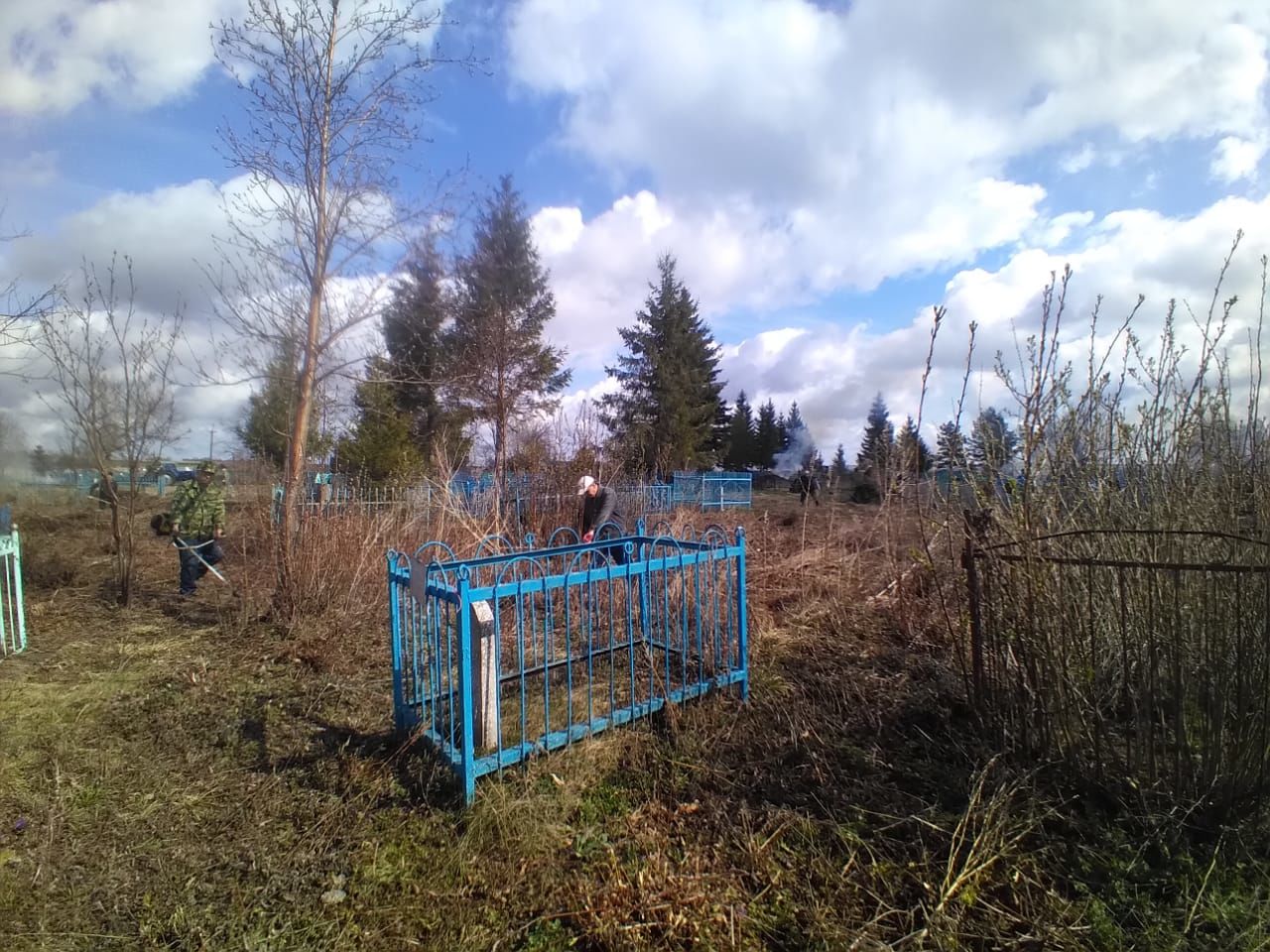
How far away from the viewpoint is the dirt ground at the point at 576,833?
86.7 inches

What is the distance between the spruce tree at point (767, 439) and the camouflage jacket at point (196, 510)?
4137cm

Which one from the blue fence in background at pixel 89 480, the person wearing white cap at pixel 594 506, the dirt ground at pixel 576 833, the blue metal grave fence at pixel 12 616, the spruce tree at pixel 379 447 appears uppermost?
the spruce tree at pixel 379 447

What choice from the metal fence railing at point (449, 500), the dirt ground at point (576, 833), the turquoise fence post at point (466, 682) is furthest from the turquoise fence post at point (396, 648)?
the metal fence railing at point (449, 500)

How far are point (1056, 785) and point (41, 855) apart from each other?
4441mm

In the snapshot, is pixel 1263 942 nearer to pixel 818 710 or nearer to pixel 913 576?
pixel 818 710

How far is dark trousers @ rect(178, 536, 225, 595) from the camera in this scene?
695 cm

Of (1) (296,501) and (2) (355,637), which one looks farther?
(1) (296,501)

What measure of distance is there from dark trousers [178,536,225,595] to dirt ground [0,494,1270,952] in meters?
2.40

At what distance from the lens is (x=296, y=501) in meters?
6.13

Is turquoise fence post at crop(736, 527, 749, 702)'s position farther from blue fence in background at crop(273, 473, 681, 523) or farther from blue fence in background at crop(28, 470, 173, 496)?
blue fence in background at crop(28, 470, 173, 496)

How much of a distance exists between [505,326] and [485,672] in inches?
716

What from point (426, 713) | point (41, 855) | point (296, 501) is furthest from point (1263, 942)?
point (296, 501)

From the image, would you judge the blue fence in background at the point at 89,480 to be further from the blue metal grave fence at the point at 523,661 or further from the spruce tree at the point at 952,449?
the spruce tree at the point at 952,449

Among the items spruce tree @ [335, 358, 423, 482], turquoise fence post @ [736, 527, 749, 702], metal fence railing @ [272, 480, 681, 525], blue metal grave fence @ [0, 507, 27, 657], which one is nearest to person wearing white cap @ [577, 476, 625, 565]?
metal fence railing @ [272, 480, 681, 525]
